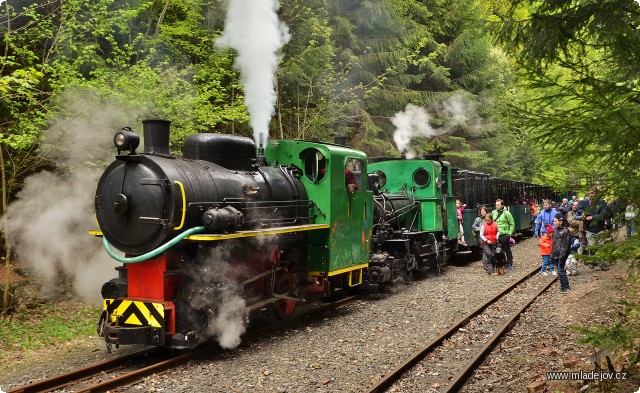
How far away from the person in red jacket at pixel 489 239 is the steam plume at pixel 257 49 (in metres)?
6.46

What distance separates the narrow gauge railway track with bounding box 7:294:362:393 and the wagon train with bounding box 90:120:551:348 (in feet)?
0.94

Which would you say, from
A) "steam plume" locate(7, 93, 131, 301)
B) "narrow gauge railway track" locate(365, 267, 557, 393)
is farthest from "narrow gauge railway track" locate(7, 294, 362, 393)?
"steam plume" locate(7, 93, 131, 301)

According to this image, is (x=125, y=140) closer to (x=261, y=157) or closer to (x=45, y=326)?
(x=261, y=157)

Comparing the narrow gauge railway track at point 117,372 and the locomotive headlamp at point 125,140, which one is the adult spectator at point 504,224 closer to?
the narrow gauge railway track at point 117,372

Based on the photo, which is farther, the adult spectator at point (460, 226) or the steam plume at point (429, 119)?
the steam plume at point (429, 119)

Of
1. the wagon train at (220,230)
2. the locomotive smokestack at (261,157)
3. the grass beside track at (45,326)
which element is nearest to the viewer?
the wagon train at (220,230)

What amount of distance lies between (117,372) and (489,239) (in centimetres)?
1004

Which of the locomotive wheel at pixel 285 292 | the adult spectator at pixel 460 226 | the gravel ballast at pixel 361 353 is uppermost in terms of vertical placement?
the adult spectator at pixel 460 226

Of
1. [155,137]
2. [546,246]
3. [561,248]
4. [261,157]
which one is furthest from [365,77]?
[155,137]

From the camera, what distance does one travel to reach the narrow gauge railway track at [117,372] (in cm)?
559

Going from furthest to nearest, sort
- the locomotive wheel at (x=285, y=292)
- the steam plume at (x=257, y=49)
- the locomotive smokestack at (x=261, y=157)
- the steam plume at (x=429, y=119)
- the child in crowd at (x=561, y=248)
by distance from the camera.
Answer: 1. the steam plume at (x=429, y=119)
2. the child in crowd at (x=561, y=248)
3. the steam plume at (x=257, y=49)
4. the locomotive smokestack at (x=261, y=157)
5. the locomotive wheel at (x=285, y=292)

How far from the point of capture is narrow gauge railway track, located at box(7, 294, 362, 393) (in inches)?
220

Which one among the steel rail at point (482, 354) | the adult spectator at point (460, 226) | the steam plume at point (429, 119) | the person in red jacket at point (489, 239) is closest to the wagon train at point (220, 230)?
the steel rail at point (482, 354)

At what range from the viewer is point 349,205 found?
9.51m
